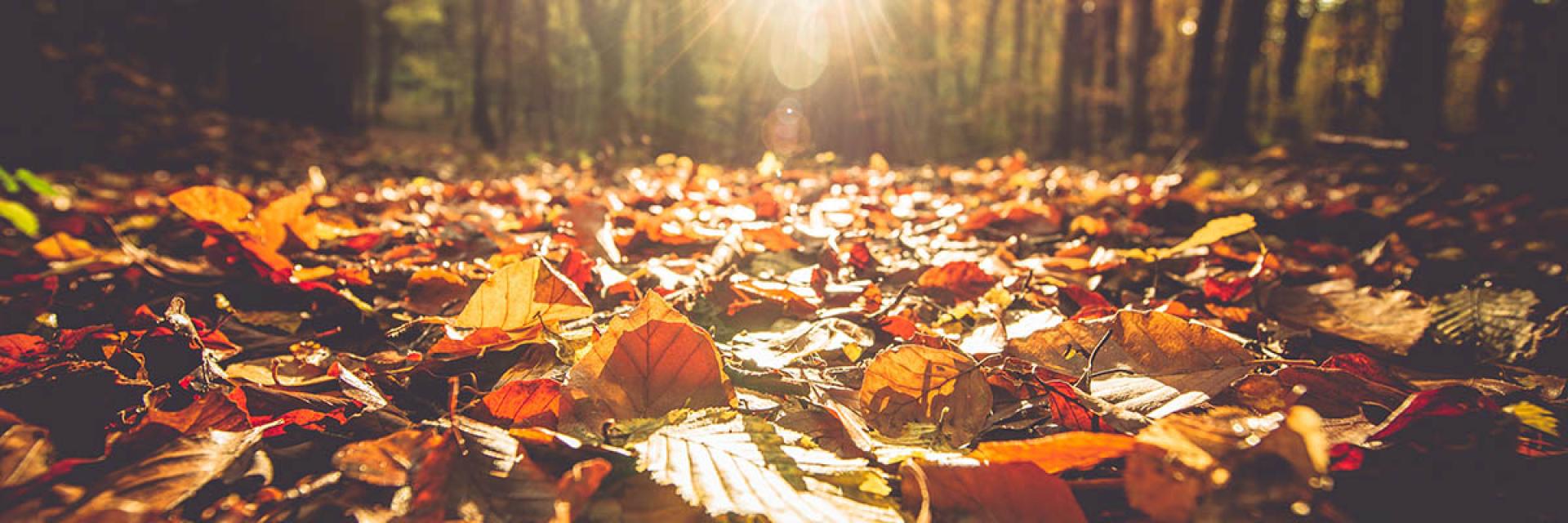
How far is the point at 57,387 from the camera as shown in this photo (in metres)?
0.84

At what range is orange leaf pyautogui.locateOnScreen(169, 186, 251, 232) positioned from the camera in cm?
146

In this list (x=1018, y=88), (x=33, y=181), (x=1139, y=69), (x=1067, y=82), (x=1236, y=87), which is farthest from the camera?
(x=1018, y=88)

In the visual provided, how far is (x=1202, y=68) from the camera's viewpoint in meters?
8.41

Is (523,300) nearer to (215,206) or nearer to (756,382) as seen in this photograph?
(756,382)

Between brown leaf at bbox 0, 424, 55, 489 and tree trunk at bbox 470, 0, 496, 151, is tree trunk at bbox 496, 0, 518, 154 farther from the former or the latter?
brown leaf at bbox 0, 424, 55, 489

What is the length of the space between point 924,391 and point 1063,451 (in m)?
0.20

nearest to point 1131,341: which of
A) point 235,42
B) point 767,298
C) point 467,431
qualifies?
point 767,298

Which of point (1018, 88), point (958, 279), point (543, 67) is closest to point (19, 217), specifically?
point (958, 279)

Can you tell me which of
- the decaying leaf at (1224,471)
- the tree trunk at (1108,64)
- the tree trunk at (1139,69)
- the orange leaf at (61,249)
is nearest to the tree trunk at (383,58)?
the tree trunk at (1108,64)

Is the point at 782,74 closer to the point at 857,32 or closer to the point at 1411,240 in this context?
the point at 857,32

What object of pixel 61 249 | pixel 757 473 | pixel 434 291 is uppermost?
A: pixel 757 473

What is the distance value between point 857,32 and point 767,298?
8.17 meters

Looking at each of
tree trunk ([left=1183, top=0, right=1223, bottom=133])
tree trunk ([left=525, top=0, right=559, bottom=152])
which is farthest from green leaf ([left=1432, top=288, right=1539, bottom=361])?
tree trunk ([left=525, top=0, right=559, bottom=152])

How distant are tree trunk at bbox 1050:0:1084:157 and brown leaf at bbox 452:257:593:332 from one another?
10.6m
